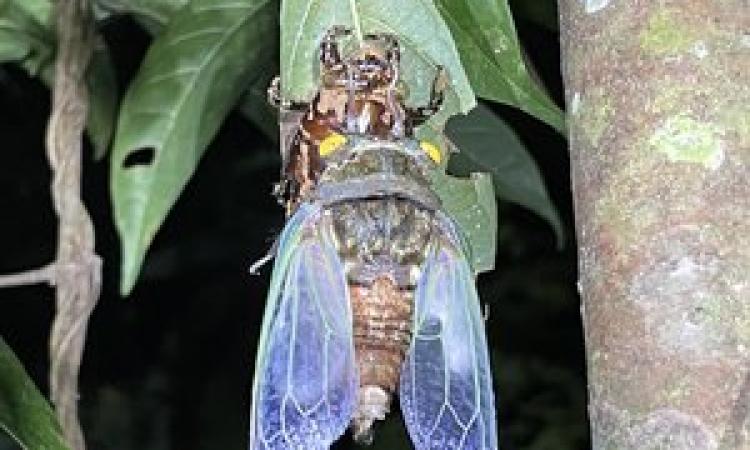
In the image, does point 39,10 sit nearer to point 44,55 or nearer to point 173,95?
point 44,55

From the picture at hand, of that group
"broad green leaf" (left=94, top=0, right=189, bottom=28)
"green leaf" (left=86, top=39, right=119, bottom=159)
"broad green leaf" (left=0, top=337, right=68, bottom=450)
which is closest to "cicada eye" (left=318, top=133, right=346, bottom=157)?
"broad green leaf" (left=0, top=337, right=68, bottom=450)

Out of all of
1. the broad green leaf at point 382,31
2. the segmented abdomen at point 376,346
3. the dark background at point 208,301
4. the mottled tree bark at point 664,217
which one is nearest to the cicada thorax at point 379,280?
the segmented abdomen at point 376,346

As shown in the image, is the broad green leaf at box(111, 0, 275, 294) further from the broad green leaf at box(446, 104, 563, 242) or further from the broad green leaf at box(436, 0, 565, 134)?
the broad green leaf at box(436, 0, 565, 134)

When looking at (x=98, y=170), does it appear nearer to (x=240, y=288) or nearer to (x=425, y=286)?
(x=240, y=288)

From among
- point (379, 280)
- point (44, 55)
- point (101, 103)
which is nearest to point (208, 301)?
point (101, 103)

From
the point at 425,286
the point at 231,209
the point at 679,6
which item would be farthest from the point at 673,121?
the point at 231,209

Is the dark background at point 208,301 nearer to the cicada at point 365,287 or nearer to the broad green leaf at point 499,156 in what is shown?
the broad green leaf at point 499,156
